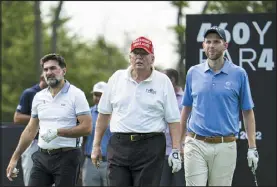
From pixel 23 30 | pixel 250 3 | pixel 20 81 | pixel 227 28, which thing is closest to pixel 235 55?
pixel 227 28

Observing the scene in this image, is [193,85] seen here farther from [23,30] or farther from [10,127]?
[23,30]

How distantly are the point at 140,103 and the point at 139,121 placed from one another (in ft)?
0.62

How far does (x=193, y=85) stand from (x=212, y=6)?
1152 cm

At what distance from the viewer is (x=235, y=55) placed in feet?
38.5

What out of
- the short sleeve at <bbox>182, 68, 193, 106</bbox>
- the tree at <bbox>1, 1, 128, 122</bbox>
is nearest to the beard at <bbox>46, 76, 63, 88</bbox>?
the short sleeve at <bbox>182, 68, 193, 106</bbox>

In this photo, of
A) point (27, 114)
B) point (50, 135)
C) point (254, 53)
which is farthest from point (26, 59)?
point (50, 135)

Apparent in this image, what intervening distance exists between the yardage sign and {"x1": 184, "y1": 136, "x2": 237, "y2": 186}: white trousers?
3.14m

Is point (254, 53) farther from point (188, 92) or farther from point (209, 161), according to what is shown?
point (209, 161)

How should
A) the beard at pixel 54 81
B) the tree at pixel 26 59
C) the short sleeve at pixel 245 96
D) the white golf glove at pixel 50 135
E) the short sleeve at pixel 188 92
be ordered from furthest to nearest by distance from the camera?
1. the tree at pixel 26 59
2. the beard at pixel 54 81
3. the white golf glove at pixel 50 135
4. the short sleeve at pixel 188 92
5. the short sleeve at pixel 245 96

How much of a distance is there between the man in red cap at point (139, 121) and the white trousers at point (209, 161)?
0.15 metres

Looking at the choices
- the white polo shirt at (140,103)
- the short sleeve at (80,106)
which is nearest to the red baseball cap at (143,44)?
the white polo shirt at (140,103)

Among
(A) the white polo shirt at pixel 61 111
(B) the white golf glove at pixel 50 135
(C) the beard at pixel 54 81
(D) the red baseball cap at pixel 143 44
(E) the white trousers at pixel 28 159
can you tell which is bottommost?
(E) the white trousers at pixel 28 159

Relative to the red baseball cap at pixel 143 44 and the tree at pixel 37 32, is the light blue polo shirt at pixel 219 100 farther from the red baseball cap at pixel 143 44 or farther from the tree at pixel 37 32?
the tree at pixel 37 32

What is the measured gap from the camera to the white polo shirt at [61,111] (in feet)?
30.7
